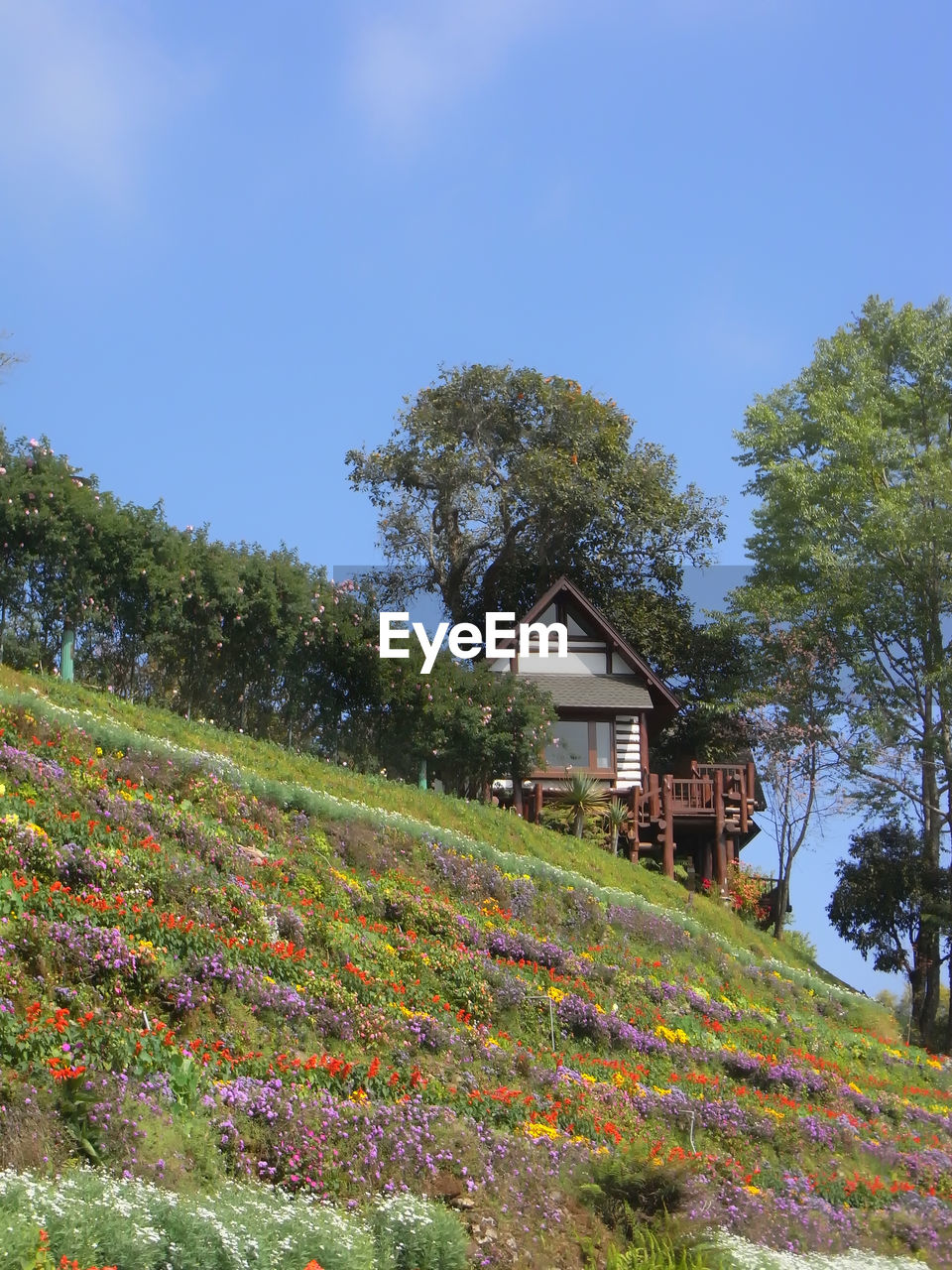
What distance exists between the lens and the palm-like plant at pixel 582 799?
39.3 m

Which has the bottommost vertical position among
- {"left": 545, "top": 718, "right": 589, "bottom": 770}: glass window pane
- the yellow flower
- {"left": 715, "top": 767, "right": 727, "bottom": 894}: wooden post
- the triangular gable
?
the yellow flower

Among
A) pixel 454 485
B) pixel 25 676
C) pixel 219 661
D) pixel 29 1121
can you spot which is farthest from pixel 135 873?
pixel 454 485

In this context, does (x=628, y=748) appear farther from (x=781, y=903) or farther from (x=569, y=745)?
(x=781, y=903)

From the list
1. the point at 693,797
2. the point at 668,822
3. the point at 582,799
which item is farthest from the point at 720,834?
the point at 582,799

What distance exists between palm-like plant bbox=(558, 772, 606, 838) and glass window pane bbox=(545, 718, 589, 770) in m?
3.85

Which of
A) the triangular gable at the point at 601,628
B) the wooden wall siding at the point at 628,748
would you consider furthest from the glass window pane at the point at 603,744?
the triangular gable at the point at 601,628

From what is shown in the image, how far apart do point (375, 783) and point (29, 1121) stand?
2012 cm

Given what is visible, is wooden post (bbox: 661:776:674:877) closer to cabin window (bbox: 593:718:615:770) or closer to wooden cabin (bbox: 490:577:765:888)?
wooden cabin (bbox: 490:577:765:888)

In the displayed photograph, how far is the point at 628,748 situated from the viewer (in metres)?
45.8

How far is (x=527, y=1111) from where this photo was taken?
48.1 feet

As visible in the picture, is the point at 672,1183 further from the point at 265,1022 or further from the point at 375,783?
the point at 375,783

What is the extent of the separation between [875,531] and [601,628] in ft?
29.8

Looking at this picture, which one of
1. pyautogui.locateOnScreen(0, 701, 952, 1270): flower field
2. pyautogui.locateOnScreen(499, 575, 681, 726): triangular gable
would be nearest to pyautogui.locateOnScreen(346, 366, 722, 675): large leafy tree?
pyautogui.locateOnScreen(499, 575, 681, 726): triangular gable

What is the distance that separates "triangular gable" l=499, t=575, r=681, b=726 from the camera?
4569cm
